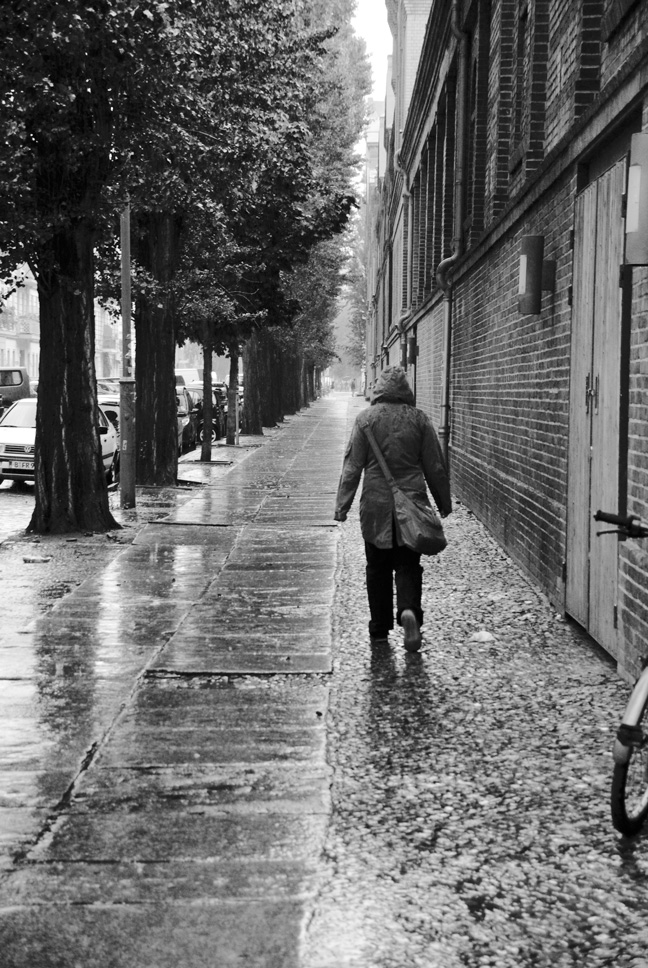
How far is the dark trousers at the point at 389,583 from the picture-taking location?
7.75 meters

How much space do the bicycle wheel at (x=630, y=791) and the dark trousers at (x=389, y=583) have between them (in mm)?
3054

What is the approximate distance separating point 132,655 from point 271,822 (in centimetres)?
301

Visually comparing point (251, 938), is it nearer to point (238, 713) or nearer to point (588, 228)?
point (238, 713)

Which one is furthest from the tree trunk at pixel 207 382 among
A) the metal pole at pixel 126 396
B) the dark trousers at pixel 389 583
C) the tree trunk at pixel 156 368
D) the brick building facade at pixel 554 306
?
the dark trousers at pixel 389 583

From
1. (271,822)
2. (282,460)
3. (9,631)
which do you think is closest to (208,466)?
(282,460)

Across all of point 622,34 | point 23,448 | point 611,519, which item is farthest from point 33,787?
point 23,448

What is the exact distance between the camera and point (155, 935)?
3670 millimetres

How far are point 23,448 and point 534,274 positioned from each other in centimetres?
1208

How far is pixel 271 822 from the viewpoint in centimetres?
463

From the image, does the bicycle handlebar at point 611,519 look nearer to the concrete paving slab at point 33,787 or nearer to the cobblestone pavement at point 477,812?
the cobblestone pavement at point 477,812

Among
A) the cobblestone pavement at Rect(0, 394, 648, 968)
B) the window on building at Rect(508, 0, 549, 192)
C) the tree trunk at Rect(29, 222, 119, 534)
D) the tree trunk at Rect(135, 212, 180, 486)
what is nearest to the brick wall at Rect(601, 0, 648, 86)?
the window on building at Rect(508, 0, 549, 192)

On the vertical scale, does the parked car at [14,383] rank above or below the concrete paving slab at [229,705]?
above

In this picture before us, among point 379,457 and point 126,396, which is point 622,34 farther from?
point 126,396

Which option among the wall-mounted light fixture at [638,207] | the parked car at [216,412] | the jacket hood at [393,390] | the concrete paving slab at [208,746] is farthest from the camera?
the parked car at [216,412]
